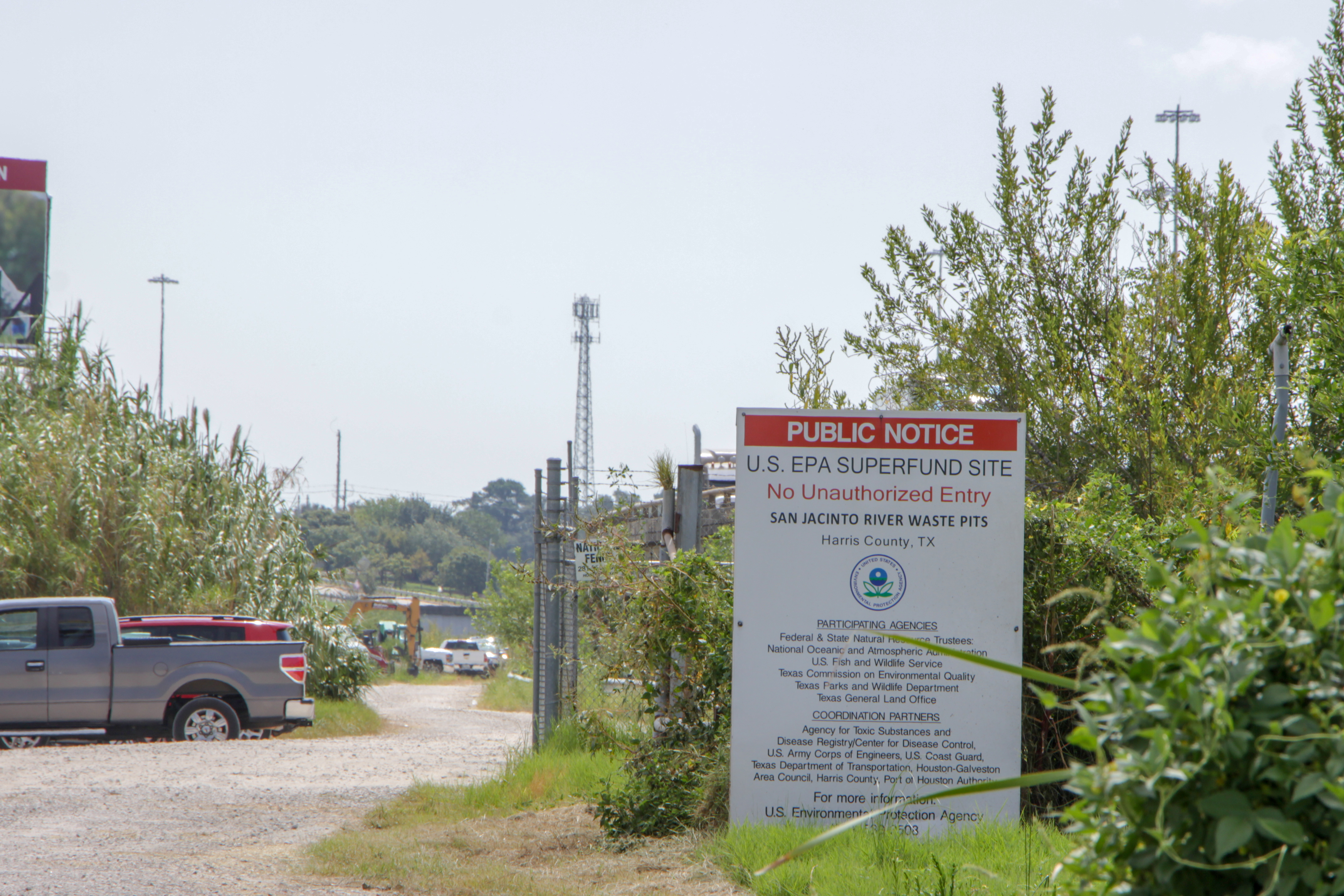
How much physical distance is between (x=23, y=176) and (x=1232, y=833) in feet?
111

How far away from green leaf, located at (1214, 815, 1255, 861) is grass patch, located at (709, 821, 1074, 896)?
265cm

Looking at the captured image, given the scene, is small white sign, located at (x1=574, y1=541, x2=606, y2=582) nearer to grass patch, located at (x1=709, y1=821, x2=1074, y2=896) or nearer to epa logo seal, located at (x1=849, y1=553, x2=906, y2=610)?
epa logo seal, located at (x1=849, y1=553, x2=906, y2=610)

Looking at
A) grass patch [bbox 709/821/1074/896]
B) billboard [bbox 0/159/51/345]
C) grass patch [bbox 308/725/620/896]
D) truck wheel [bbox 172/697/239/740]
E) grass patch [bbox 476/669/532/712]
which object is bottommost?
grass patch [bbox 476/669/532/712]

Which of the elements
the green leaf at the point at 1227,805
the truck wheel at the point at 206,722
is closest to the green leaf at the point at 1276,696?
the green leaf at the point at 1227,805

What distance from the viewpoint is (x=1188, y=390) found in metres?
9.09

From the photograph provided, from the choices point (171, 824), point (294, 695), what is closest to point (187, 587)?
point (294, 695)

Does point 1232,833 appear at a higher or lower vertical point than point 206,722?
higher

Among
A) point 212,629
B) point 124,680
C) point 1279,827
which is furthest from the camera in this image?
point 212,629

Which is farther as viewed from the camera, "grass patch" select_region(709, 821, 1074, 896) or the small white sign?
the small white sign

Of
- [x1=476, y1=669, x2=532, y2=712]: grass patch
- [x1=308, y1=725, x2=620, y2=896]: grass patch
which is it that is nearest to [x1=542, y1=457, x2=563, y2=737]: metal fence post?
[x1=308, y1=725, x2=620, y2=896]: grass patch

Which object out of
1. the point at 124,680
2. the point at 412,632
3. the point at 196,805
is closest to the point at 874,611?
the point at 196,805

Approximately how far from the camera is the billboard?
97.1ft

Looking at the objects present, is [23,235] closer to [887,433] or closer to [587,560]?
[587,560]

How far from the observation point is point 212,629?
16.2 meters
